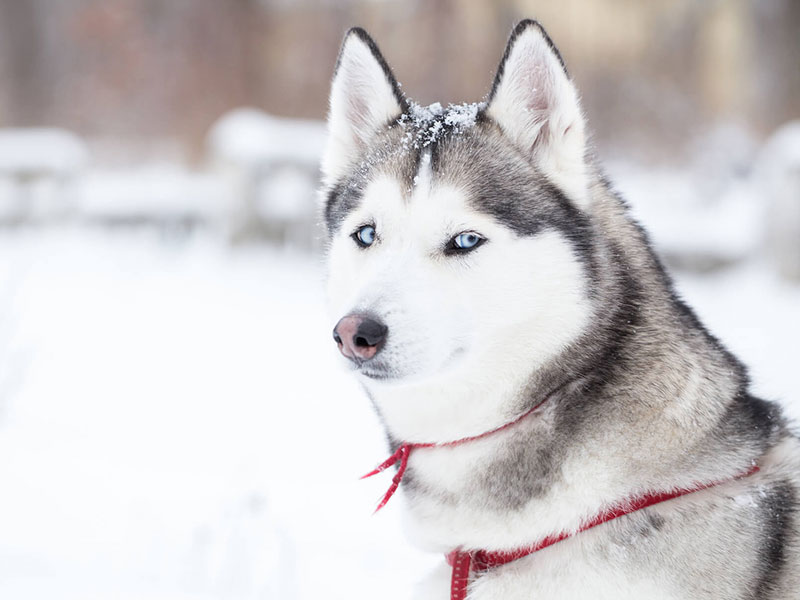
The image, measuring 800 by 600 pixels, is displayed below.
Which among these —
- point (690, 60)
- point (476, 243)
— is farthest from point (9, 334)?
point (690, 60)

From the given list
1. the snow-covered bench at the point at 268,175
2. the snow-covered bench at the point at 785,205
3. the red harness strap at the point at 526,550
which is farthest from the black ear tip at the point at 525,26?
the snow-covered bench at the point at 268,175

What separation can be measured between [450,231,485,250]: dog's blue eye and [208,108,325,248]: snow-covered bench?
690cm

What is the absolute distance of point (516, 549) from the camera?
70.4 inches

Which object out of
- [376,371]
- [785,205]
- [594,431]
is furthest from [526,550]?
[785,205]

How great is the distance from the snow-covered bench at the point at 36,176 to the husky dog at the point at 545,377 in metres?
9.29

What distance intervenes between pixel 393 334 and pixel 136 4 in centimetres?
1886

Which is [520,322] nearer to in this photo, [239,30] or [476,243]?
[476,243]

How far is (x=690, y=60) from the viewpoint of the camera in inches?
586

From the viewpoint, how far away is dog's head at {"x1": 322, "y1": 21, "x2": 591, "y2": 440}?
1.86 meters

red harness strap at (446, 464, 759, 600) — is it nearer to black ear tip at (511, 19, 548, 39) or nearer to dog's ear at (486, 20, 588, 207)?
dog's ear at (486, 20, 588, 207)

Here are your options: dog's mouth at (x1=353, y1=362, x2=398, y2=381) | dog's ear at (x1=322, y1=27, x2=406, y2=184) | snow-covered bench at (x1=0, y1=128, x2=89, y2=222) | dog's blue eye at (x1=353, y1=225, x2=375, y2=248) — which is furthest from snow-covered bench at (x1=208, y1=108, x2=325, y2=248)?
dog's mouth at (x1=353, y1=362, x2=398, y2=381)

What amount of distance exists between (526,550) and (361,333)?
623 mm

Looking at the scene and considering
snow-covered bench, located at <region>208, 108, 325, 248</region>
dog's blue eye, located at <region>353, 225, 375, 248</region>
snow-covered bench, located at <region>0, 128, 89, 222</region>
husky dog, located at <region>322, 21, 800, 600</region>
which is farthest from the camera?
snow-covered bench, located at <region>0, 128, 89, 222</region>

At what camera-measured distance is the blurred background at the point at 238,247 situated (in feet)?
10.8
